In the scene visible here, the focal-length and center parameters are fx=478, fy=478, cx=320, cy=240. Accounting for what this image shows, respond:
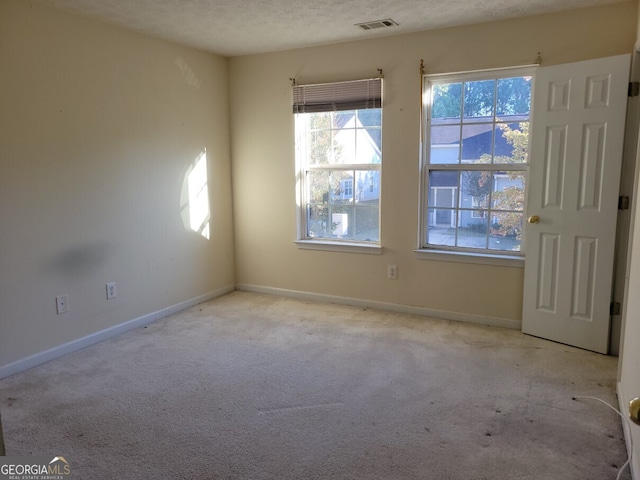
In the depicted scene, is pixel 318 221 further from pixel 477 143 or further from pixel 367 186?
pixel 477 143

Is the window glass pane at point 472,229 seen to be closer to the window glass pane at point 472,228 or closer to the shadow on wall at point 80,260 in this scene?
the window glass pane at point 472,228

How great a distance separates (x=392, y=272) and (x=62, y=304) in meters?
2.58

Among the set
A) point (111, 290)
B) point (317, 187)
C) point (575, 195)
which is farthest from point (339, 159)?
point (111, 290)

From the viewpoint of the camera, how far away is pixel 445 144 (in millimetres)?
3881

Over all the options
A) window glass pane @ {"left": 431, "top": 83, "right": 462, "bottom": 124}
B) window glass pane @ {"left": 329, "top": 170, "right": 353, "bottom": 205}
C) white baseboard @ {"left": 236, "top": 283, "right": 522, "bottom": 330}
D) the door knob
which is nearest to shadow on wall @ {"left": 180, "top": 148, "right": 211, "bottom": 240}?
white baseboard @ {"left": 236, "top": 283, "right": 522, "bottom": 330}

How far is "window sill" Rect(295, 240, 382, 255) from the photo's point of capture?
4.25 meters

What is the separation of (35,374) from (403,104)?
10.8ft

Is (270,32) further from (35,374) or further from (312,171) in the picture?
(35,374)

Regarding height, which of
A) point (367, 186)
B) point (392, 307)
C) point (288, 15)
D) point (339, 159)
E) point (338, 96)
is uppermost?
point (288, 15)

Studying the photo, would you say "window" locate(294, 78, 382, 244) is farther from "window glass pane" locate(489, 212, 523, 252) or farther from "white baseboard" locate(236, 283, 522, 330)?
"window glass pane" locate(489, 212, 523, 252)

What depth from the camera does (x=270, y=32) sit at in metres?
3.77

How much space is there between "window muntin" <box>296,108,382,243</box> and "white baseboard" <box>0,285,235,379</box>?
125cm

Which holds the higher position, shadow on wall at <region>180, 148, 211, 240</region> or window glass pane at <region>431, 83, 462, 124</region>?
window glass pane at <region>431, 83, 462, 124</region>

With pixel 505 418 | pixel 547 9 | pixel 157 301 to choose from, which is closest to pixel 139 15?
pixel 157 301
